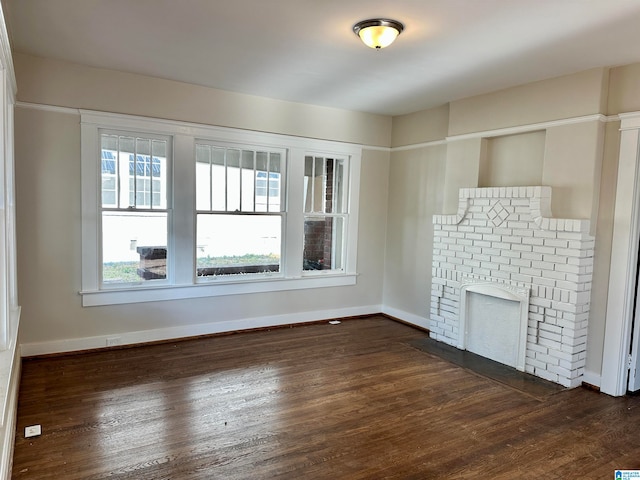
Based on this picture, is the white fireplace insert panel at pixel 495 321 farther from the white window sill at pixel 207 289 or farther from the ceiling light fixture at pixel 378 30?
the ceiling light fixture at pixel 378 30

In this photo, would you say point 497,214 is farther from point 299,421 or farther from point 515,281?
point 299,421

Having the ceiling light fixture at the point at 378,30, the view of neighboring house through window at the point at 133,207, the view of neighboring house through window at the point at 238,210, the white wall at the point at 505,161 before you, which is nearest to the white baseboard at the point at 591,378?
the white wall at the point at 505,161

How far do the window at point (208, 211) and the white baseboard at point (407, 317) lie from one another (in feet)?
2.40

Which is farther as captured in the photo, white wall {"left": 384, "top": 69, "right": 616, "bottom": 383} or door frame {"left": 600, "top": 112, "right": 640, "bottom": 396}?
white wall {"left": 384, "top": 69, "right": 616, "bottom": 383}

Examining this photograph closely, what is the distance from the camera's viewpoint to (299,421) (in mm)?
3021

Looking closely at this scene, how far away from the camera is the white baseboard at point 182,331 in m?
4.13

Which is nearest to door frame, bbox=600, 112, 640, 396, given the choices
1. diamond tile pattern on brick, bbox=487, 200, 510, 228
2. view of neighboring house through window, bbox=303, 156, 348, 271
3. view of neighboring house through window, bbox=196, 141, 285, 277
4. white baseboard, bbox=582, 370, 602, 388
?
white baseboard, bbox=582, 370, 602, 388

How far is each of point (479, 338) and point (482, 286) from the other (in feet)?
1.90

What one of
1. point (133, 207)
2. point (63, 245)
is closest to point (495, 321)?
point (133, 207)

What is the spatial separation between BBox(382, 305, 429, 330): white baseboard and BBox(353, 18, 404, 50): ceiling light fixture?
357 centimetres

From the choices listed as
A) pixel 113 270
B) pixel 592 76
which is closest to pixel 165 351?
pixel 113 270

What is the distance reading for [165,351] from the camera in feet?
Result: 14.4

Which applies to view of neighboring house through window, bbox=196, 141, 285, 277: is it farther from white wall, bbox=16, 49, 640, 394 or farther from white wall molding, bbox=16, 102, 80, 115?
white wall molding, bbox=16, 102, 80, 115

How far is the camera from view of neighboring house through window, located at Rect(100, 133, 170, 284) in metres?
4.36
